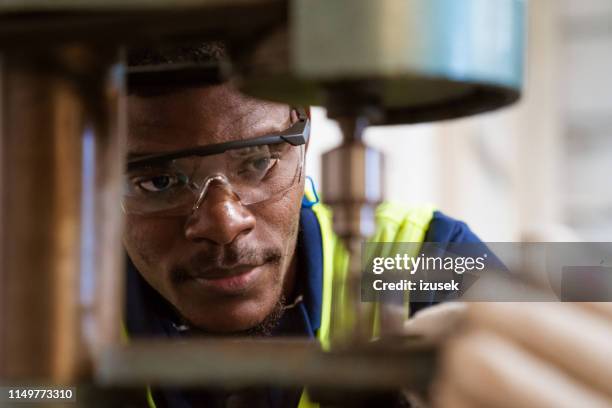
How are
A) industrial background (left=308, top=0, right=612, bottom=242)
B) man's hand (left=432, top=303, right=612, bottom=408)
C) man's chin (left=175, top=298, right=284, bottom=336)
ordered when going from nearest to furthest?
1. man's hand (left=432, top=303, right=612, bottom=408)
2. man's chin (left=175, top=298, right=284, bottom=336)
3. industrial background (left=308, top=0, right=612, bottom=242)

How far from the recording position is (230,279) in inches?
33.3

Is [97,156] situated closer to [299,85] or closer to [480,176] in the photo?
[299,85]

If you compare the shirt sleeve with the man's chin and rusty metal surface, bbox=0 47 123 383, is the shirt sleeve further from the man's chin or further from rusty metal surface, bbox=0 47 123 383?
rusty metal surface, bbox=0 47 123 383

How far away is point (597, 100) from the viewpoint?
2.47 metres

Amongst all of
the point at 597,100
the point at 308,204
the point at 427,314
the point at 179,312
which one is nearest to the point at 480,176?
the point at 597,100

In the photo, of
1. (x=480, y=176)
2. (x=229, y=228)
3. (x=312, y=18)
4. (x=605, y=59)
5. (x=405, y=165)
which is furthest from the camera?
(x=605, y=59)

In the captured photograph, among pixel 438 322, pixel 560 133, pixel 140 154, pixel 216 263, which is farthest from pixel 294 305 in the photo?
pixel 560 133

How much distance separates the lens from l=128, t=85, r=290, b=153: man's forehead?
30.4 inches

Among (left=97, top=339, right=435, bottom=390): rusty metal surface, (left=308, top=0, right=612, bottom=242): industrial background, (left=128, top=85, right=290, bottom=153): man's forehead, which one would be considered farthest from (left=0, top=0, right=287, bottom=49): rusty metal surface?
(left=308, top=0, right=612, bottom=242): industrial background

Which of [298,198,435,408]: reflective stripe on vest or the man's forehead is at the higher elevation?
the man's forehead

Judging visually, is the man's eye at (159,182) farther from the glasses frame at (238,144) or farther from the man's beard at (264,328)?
the man's beard at (264,328)

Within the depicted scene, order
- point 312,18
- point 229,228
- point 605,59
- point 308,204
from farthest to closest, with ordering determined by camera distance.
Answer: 1. point 605,59
2. point 308,204
3. point 229,228
4. point 312,18

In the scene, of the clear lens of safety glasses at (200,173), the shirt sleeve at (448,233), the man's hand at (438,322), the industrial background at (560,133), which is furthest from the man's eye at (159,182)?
the industrial background at (560,133)

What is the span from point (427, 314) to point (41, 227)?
0.77 feet
